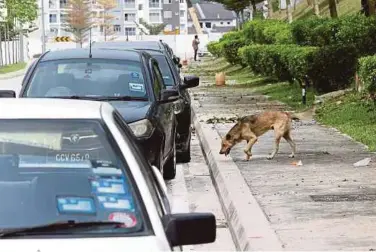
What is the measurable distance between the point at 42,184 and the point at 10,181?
6.5 inches

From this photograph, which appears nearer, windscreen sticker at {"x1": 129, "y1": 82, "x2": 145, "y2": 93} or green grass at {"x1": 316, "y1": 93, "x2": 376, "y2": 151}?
windscreen sticker at {"x1": 129, "y1": 82, "x2": 145, "y2": 93}

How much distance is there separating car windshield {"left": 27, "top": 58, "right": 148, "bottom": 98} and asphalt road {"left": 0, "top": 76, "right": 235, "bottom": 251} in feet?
4.51

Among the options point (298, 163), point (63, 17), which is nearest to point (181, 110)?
point (298, 163)

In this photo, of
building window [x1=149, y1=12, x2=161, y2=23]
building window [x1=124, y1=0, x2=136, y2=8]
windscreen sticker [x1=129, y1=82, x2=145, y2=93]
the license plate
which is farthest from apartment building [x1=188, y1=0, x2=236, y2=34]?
the license plate

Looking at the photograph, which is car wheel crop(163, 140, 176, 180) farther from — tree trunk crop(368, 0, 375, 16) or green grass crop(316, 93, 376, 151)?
tree trunk crop(368, 0, 375, 16)

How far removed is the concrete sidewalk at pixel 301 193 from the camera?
902 cm

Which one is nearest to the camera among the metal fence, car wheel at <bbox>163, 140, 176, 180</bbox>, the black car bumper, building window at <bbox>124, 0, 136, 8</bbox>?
the black car bumper

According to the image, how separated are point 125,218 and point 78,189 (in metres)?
0.39

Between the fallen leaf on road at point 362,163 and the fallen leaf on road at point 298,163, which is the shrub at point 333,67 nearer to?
the fallen leaf on road at point 298,163

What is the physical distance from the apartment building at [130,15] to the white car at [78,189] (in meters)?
123

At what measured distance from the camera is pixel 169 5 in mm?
145625

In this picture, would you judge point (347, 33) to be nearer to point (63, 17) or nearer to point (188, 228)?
point (188, 228)

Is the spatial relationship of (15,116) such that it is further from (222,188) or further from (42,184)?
(222,188)

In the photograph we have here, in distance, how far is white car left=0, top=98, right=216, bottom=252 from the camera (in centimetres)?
468
